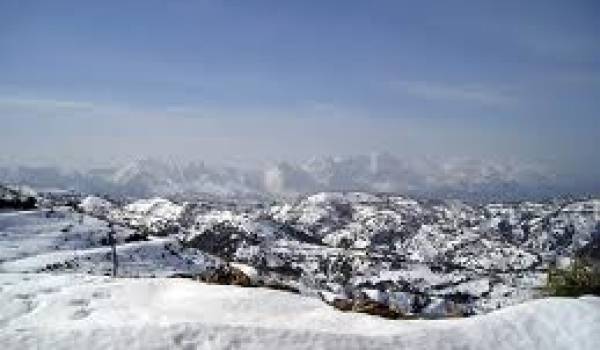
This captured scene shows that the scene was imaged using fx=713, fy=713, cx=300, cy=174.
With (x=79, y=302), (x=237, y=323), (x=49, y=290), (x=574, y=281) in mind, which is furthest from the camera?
(x=574, y=281)

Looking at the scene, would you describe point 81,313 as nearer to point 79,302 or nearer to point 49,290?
point 79,302

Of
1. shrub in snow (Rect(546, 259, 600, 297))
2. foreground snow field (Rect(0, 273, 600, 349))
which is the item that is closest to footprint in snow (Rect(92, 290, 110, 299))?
foreground snow field (Rect(0, 273, 600, 349))

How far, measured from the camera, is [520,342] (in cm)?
1217

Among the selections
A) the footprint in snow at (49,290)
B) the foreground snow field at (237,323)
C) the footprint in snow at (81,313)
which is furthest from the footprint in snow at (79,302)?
the footprint in snow at (49,290)

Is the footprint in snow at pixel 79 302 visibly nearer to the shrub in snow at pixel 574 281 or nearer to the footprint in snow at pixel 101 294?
the footprint in snow at pixel 101 294

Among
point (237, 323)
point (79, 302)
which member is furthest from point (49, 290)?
point (237, 323)

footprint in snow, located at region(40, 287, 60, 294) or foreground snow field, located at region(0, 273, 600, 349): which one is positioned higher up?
footprint in snow, located at region(40, 287, 60, 294)

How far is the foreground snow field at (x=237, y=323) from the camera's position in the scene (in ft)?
38.2

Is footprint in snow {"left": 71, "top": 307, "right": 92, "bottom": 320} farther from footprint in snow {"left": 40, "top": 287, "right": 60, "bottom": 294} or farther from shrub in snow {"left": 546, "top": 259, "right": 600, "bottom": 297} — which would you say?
shrub in snow {"left": 546, "top": 259, "right": 600, "bottom": 297}

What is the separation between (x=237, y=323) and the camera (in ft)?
40.3

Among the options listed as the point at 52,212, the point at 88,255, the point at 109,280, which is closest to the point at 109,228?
the point at 52,212

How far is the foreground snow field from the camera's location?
458 inches

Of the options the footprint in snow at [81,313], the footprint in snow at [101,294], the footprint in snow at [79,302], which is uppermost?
the footprint in snow at [101,294]

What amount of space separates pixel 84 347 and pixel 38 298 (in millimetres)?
3382
